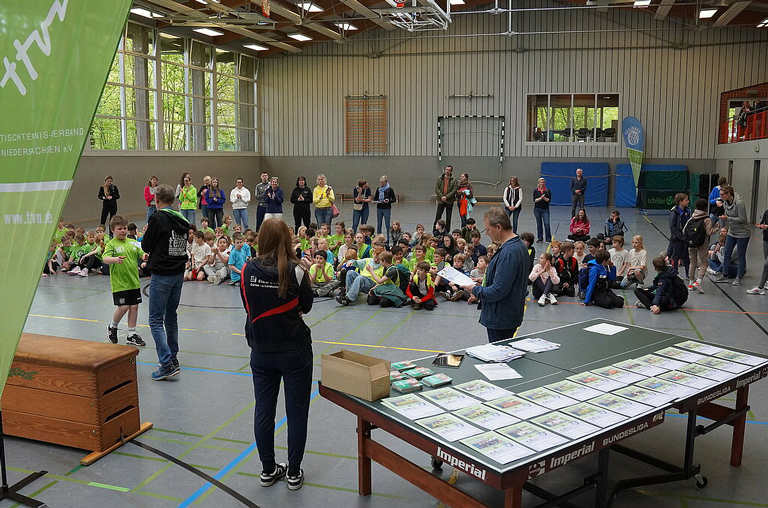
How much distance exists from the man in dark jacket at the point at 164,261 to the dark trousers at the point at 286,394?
252cm

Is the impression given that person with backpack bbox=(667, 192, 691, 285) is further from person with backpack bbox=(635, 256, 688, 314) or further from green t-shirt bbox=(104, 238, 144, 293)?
green t-shirt bbox=(104, 238, 144, 293)

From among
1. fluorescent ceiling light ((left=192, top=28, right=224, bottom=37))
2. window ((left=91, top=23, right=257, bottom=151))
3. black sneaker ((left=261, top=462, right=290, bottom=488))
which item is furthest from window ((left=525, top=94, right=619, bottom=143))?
black sneaker ((left=261, top=462, right=290, bottom=488))

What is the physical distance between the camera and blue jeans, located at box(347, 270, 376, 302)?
34.8 ft

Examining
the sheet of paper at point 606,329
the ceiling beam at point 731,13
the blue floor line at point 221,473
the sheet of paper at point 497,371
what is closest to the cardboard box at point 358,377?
the sheet of paper at point 497,371

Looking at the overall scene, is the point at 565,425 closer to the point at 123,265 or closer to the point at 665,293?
the point at 123,265

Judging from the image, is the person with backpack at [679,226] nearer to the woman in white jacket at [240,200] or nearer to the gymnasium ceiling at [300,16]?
the woman in white jacket at [240,200]

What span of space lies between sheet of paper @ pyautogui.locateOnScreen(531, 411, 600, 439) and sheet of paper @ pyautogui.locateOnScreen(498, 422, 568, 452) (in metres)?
0.05

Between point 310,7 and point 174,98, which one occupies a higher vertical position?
point 310,7

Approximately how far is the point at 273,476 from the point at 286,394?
0.65 m

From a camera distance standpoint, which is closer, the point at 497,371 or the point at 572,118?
the point at 497,371

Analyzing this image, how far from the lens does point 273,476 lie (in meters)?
4.57

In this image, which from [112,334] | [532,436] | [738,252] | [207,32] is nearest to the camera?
[532,436]

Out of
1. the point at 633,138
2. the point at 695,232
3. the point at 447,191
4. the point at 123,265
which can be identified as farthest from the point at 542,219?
the point at 123,265

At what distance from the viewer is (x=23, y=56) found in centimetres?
165
